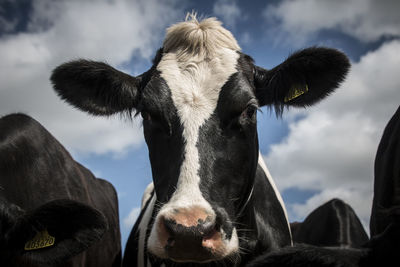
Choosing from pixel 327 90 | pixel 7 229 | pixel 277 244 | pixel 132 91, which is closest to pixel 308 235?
pixel 277 244

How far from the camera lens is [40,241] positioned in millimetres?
3408

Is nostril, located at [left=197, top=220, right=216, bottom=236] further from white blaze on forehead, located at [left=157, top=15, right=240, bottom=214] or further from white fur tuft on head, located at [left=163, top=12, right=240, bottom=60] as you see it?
white fur tuft on head, located at [left=163, top=12, right=240, bottom=60]

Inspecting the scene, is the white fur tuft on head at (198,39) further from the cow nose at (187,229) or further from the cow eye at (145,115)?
the cow nose at (187,229)

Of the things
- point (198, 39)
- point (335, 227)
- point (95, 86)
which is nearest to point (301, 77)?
point (198, 39)

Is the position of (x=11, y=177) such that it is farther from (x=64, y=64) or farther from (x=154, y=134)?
(x=154, y=134)

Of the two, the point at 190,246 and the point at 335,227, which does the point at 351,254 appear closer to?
the point at 190,246

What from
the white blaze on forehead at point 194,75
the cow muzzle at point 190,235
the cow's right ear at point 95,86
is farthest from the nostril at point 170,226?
the cow's right ear at point 95,86

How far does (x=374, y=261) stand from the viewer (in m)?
1.50

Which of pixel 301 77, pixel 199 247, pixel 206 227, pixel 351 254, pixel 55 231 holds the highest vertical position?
pixel 301 77

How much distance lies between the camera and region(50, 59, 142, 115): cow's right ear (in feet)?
12.4

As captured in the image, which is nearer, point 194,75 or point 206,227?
point 206,227

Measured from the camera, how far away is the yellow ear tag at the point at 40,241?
11.1 ft

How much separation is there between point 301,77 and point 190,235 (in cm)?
203

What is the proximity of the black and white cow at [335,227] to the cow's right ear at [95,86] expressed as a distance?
479 centimetres
